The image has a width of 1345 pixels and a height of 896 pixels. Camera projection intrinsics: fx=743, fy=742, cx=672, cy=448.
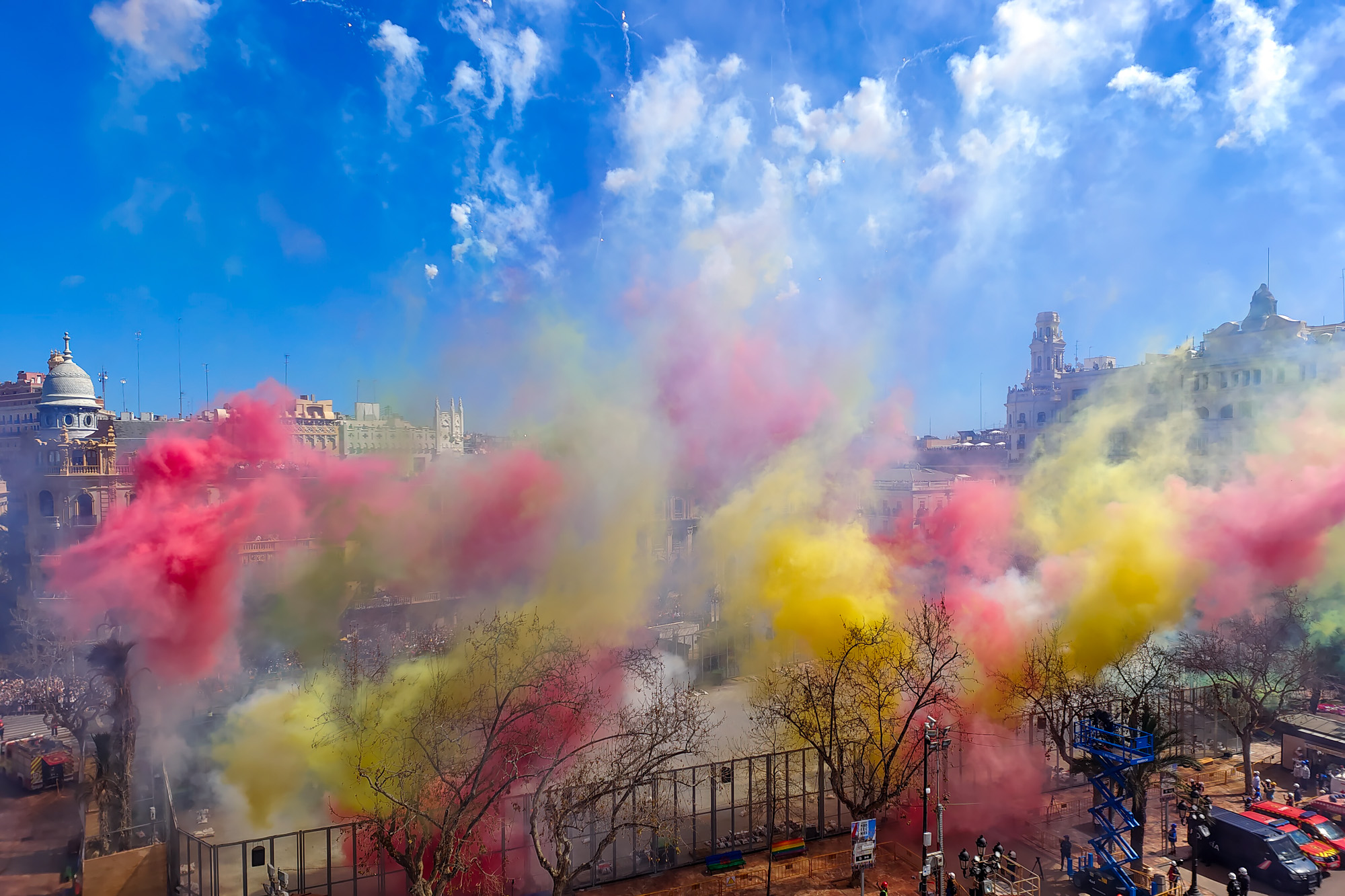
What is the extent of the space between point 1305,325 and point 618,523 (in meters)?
61.0

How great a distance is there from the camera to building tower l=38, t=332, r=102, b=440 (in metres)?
71.2

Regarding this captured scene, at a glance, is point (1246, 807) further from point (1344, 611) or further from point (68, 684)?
point (68, 684)

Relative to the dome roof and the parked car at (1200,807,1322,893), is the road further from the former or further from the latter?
the dome roof

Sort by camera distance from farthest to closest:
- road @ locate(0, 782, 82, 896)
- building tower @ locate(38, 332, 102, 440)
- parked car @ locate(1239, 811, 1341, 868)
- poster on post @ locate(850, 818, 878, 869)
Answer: building tower @ locate(38, 332, 102, 440)
road @ locate(0, 782, 82, 896)
parked car @ locate(1239, 811, 1341, 868)
poster on post @ locate(850, 818, 878, 869)

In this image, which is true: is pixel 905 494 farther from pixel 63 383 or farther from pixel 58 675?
pixel 63 383

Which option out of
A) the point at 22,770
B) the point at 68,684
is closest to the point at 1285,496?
the point at 22,770

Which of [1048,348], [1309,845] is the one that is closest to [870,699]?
[1309,845]

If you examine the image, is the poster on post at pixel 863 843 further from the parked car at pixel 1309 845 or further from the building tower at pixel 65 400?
the building tower at pixel 65 400

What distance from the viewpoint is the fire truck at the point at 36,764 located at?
3061cm

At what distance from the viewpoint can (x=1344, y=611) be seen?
3641 cm

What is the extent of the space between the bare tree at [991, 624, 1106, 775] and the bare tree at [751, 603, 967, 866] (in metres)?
2.08

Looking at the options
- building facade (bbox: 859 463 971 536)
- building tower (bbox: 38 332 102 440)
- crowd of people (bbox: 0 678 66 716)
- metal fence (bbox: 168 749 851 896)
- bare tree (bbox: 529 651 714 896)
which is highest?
building tower (bbox: 38 332 102 440)

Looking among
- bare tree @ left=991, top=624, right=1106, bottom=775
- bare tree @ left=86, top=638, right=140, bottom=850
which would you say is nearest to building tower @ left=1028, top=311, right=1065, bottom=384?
bare tree @ left=991, top=624, right=1106, bottom=775

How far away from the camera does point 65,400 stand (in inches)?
2817
